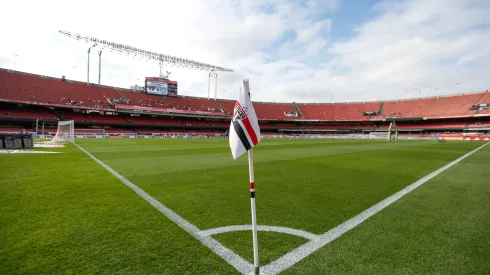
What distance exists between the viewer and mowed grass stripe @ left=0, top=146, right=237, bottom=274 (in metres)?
2.48

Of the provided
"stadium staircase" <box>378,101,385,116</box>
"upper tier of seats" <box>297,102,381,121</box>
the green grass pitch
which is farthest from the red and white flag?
"stadium staircase" <box>378,101,385,116</box>

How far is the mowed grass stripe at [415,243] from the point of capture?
2.51 meters

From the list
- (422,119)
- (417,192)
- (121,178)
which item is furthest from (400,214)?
(422,119)

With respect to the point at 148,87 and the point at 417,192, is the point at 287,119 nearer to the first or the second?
the point at 148,87

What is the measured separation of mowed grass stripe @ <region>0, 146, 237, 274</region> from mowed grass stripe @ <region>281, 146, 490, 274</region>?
1251 mm

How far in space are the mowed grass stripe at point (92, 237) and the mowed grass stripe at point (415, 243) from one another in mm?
1251

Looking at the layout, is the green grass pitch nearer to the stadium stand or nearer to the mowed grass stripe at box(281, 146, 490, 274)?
the mowed grass stripe at box(281, 146, 490, 274)

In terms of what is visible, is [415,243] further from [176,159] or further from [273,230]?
[176,159]

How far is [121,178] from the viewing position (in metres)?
7.24

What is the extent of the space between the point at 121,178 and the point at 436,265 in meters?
7.43

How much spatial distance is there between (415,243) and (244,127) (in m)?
2.68

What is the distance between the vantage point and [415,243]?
3088mm

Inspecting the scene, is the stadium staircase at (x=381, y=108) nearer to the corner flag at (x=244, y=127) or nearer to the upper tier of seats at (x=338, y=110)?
the upper tier of seats at (x=338, y=110)

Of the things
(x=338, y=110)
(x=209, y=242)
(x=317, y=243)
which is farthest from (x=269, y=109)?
(x=209, y=242)
